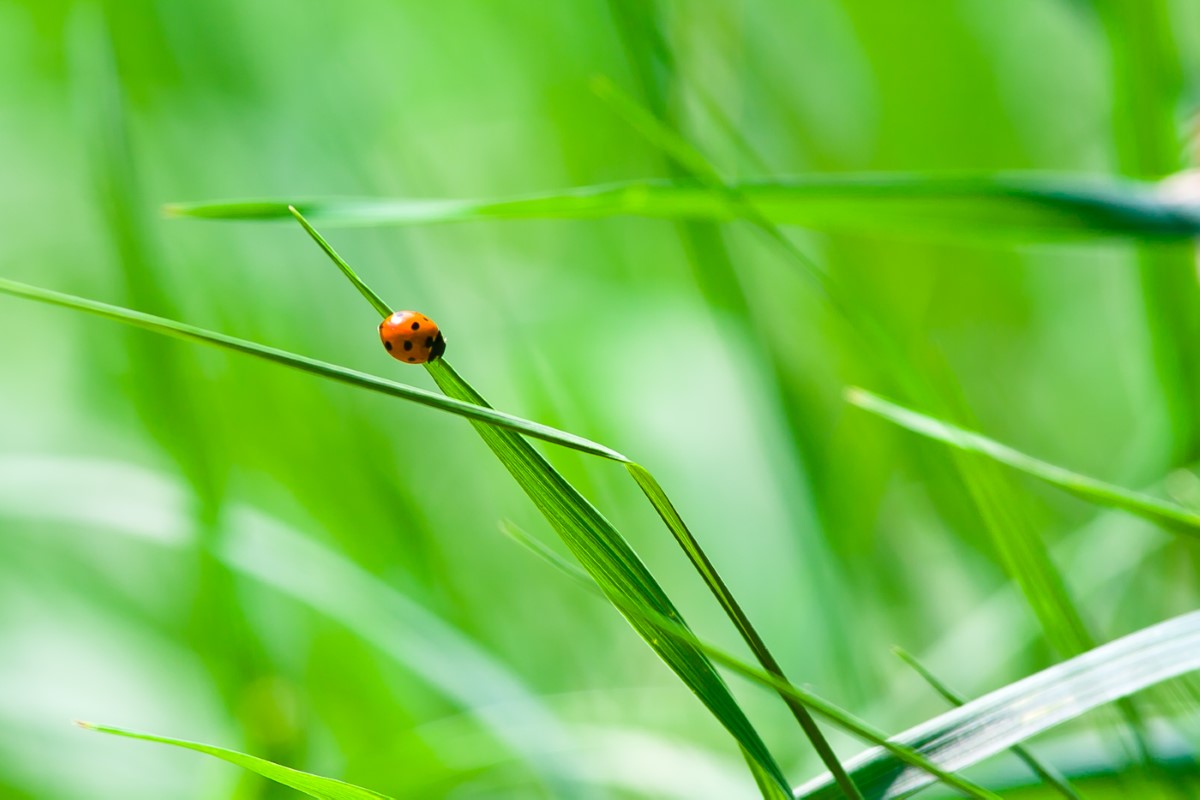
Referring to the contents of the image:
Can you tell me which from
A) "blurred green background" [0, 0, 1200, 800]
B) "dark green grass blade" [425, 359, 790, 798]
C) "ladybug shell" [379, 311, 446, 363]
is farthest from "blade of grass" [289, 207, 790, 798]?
"blurred green background" [0, 0, 1200, 800]

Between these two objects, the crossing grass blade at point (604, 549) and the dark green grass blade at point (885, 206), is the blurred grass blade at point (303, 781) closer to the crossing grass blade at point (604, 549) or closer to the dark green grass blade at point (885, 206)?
the crossing grass blade at point (604, 549)

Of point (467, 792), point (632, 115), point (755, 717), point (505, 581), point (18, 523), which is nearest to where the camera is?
point (632, 115)

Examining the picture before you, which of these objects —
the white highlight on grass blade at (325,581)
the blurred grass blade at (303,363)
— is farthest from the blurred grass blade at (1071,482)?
the white highlight on grass blade at (325,581)

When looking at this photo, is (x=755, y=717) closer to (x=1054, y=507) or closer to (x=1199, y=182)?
(x=1054, y=507)

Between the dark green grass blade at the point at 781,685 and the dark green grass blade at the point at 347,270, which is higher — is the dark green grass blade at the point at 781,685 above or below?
below

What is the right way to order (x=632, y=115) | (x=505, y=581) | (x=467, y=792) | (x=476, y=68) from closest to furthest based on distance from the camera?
(x=632, y=115)
(x=467, y=792)
(x=505, y=581)
(x=476, y=68)

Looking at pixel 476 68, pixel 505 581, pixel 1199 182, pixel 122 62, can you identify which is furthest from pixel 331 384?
pixel 1199 182

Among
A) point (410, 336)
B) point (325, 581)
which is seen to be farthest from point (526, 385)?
point (410, 336)
